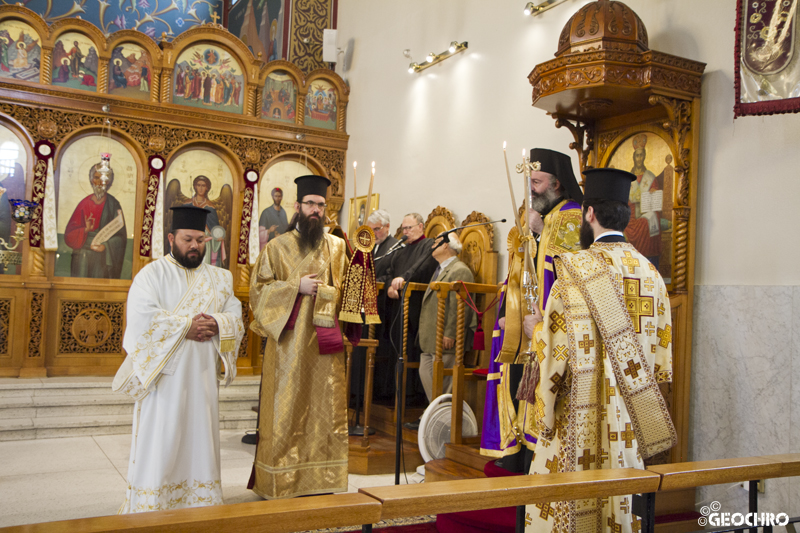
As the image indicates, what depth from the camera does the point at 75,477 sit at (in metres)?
5.14

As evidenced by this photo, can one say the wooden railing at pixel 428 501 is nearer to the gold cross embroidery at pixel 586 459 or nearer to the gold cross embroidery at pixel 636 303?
the gold cross embroidery at pixel 586 459

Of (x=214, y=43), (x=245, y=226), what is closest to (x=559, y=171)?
(x=245, y=226)

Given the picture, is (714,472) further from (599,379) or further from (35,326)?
(35,326)

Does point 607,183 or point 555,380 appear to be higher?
point 607,183

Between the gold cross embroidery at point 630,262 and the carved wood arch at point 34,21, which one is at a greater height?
the carved wood arch at point 34,21

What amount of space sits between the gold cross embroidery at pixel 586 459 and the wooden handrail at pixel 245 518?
1367 mm

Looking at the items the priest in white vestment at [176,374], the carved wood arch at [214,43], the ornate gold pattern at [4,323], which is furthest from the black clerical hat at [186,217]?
the carved wood arch at [214,43]

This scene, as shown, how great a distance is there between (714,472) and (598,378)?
81 cm

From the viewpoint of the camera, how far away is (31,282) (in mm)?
7793

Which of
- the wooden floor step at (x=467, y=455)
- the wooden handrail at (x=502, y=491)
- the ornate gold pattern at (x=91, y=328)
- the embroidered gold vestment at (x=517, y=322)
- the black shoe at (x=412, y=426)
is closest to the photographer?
the wooden handrail at (x=502, y=491)

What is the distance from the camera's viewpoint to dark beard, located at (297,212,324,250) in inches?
180

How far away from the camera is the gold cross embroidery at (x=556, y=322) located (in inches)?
112

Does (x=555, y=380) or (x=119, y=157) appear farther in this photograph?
(x=119, y=157)

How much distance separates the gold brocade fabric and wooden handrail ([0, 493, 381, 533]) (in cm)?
281
